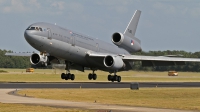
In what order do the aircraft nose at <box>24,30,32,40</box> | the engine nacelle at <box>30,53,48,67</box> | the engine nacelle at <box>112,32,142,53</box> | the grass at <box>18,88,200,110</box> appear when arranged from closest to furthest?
1. the grass at <box>18,88,200,110</box>
2. the aircraft nose at <box>24,30,32,40</box>
3. the engine nacelle at <box>30,53,48,67</box>
4. the engine nacelle at <box>112,32,142,53</box>

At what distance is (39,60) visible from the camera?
60.3 m

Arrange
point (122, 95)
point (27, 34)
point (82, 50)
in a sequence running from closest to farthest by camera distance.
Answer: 1. point (122, 95)
2. point (27, 34)
3. point (82, 50)

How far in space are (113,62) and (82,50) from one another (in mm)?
3906

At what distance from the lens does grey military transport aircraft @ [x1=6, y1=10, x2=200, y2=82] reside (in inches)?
2172

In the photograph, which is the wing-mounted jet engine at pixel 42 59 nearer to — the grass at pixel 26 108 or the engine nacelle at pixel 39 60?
the engine nacelle at pixel 39 60

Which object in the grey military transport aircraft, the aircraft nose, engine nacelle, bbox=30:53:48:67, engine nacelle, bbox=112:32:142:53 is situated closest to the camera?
the aircraft nose

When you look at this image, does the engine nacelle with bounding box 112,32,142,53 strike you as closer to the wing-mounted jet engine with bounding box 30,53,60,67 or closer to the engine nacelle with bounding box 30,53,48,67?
the wing-mounted jet engine with bounding box 30,53,60,67

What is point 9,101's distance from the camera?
32.3m

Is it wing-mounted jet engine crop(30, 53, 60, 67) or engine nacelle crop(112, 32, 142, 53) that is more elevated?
engine nacelle crop(112, 32, 142, 53)

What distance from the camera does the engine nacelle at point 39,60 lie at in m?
60.2

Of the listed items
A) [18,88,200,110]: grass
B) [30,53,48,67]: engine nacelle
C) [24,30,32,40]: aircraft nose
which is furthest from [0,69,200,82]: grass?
[18,88,200,110]: grass

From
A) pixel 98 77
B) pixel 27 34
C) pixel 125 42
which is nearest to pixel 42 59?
pixel 27 34

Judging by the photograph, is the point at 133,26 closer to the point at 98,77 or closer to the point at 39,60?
the point at 98,77

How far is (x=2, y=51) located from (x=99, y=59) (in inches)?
4465
